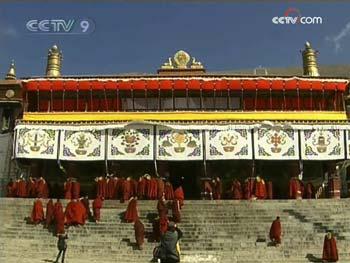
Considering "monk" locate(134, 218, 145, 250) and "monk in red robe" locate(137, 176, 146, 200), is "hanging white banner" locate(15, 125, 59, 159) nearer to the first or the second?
"monk in red robe" locate(137, 176, 146, 200)

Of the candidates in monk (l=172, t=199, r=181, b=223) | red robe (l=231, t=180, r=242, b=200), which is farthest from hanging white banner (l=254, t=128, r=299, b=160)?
monk (l=172, t=199, r=181, b=223)

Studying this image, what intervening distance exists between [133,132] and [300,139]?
22.4 ft

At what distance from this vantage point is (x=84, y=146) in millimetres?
24266

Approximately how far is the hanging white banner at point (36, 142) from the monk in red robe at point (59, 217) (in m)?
4.76

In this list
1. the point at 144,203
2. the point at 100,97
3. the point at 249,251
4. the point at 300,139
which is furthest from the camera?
the point at 100,97

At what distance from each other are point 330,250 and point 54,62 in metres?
19.3

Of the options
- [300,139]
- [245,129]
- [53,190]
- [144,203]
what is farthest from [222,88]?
[53,190]

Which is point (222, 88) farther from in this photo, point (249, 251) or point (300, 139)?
point (249, 251)

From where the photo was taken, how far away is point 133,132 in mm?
24422

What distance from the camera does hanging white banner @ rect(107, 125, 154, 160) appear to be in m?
24.2

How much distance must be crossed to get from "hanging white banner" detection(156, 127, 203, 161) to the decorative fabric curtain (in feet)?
13.9

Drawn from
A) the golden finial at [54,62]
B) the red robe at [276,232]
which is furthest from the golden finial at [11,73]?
the red robe at [276,232]

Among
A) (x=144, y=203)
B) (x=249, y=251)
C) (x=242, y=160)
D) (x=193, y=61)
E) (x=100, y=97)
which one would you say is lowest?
(x=249, y=251)

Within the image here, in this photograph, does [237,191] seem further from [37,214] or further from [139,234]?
[37,214]
